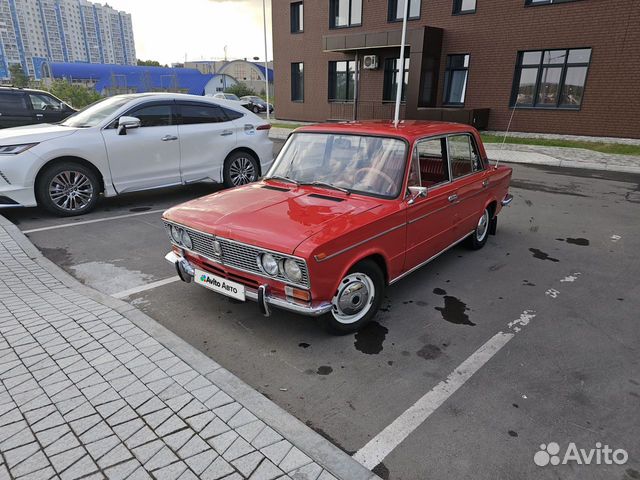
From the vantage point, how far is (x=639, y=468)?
2443 mm

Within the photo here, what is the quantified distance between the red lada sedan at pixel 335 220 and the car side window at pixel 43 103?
1249 centimetres

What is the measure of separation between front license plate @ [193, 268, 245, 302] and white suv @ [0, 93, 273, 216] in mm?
4211

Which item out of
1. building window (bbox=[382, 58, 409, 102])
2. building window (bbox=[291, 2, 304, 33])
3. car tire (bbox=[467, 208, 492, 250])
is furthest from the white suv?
building window (bbox=[291, 2, 304, 33])

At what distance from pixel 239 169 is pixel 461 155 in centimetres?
496

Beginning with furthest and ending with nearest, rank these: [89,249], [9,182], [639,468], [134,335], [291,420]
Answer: [9,182]
[89,249]
[134,335]
[291,420]
[639,468]

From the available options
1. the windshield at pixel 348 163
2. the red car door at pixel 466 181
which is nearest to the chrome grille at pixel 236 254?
the windshield at pixel 348 163

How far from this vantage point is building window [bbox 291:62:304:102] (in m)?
26.4

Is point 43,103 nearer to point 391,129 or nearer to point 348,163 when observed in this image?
point 348,163

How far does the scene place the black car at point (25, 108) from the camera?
12919 millimetres

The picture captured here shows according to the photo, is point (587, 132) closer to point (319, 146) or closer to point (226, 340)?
point (319, 146)

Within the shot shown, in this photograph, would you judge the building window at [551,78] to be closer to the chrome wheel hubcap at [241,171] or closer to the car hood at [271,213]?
the chrome wheel hubcap at [241,171]

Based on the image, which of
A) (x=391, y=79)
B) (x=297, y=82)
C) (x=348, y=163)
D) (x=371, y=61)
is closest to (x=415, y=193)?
(x=348, y=163)

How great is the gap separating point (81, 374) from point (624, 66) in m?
18.5

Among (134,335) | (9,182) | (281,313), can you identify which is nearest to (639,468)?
(281,313)
